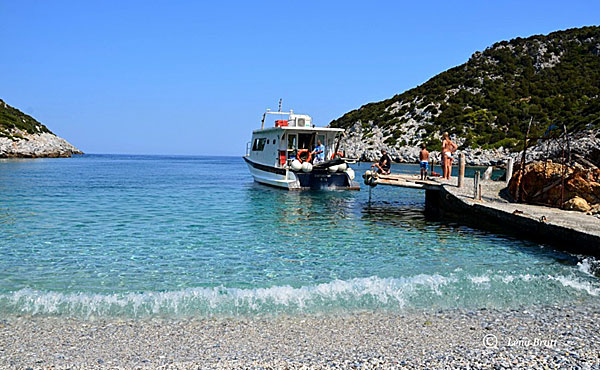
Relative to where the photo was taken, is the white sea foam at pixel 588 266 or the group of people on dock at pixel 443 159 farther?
the group of people on dock at pixel 443 159

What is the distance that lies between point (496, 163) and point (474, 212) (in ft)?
161

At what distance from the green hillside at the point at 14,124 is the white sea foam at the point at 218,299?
89.7 meters

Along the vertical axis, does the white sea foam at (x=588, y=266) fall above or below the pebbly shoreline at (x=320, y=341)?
above

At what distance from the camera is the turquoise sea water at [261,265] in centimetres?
776

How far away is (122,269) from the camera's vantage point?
9750 millimetres

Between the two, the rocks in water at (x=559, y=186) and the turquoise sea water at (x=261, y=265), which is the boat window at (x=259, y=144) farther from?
the rocks in water at (x=559, y=186)

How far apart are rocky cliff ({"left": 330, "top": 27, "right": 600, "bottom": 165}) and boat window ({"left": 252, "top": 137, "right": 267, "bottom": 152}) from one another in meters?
37.8

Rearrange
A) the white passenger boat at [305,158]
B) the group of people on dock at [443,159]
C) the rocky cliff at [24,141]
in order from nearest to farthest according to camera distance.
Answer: the group of people on dock at [443,159] → the white passenger boat at [305,158] → the rocky cliff at [24,141]

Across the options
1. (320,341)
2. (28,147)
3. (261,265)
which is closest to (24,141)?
(28,147)

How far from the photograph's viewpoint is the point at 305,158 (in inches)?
1053

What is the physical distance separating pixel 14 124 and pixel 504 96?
86.4m

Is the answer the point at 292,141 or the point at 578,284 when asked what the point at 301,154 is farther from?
the point at 578,284

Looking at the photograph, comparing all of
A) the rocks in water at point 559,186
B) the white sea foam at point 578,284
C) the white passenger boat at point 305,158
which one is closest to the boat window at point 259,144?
the white passenger boat at point 305,158

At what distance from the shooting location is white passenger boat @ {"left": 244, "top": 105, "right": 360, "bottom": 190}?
25.7 m
